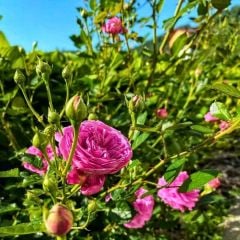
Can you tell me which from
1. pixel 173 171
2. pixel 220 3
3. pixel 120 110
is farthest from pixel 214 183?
pixel 173 171

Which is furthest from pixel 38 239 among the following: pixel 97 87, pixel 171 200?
pixel 97 87

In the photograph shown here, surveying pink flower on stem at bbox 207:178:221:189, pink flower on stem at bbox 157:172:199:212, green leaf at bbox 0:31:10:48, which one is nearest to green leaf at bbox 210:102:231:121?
pink flower on stem at bbox 157:172:199:212

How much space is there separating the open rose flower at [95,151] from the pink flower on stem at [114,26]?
80cm

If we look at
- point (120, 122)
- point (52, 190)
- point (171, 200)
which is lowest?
point (52, 190)

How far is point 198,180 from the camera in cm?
90

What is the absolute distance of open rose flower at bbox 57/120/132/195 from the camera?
29.2 inches

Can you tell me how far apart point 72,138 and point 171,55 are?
88 centimetres

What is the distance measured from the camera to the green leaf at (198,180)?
0.89 meters

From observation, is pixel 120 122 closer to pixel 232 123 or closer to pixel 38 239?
pixel 38 239

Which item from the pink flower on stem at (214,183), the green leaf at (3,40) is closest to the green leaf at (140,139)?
the pink flower on stem at (214,183)

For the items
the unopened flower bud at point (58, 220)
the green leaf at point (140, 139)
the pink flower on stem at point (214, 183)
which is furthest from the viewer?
the pink flower on stem at point (214, 183)

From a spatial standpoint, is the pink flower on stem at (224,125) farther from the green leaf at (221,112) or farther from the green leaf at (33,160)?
the green leaf at (33,160)

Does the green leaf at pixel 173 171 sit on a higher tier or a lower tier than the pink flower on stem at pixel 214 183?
lower

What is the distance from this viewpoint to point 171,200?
1424 mm
